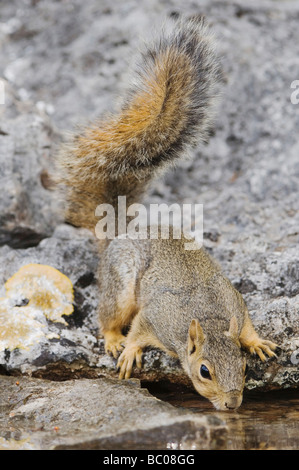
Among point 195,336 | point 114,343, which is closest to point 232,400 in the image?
point 195,336

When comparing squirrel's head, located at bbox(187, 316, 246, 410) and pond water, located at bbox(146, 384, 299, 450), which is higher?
squirrel's head, located at bbox(187, 316, 246, 410)

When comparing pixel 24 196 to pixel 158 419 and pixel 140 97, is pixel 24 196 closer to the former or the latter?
pixel 140 97

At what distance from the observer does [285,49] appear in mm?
4145

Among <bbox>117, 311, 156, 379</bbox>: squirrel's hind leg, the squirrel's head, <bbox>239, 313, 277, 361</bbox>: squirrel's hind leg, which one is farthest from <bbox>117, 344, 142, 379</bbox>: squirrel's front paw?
<bbox>239, 313, 277, 361</bbox>: squirrel's hind leg

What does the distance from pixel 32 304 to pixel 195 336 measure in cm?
87

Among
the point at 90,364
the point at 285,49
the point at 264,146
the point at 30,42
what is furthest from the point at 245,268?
the point at 30,42

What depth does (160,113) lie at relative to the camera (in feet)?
8.98

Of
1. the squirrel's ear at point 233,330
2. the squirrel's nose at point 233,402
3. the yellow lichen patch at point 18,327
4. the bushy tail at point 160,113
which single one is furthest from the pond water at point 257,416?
the bushy tail at point 160,113

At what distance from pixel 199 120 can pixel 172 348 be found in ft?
3.64

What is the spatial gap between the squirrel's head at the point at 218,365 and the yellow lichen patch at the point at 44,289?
74cm

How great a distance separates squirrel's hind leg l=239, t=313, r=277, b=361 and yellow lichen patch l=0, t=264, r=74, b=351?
2.71ft

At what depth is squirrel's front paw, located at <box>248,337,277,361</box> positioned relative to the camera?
2422 millimetres

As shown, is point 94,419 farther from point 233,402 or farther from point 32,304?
point 32,304

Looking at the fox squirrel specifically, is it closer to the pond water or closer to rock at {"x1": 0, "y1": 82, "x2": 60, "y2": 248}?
the pond water
